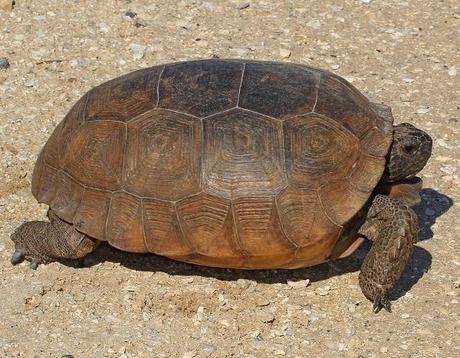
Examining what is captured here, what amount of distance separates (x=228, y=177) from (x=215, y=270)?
0.86 meters

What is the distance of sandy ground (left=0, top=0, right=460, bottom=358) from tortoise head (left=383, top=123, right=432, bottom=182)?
1.93ft

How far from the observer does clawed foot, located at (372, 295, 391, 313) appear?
5797 millimetres

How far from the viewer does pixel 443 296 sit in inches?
236

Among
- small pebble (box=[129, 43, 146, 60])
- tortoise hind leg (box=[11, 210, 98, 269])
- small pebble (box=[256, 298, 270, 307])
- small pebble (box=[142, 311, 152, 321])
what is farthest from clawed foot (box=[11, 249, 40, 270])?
small pebble (box=[129, 43, 146, 60])

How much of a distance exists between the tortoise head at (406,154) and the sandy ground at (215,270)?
59cm

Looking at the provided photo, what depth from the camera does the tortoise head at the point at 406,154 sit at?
20.3 ft

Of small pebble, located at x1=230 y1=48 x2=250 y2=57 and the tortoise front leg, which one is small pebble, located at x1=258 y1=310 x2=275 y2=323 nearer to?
the tortoise front leg

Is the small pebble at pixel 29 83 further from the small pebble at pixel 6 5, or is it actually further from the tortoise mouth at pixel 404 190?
the tortoise mouth at pixel 404 190

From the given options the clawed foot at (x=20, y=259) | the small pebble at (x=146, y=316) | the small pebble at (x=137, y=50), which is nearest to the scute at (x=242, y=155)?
the small pebble at (x=146, y=316)

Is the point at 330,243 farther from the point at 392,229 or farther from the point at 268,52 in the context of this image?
the point at 268,52

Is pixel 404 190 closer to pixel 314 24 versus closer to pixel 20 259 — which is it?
pixel 20 259

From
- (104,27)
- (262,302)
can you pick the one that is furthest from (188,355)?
(104,27)

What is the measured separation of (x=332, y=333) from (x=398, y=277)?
23.7 inches

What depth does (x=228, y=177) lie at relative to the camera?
5590 mm
